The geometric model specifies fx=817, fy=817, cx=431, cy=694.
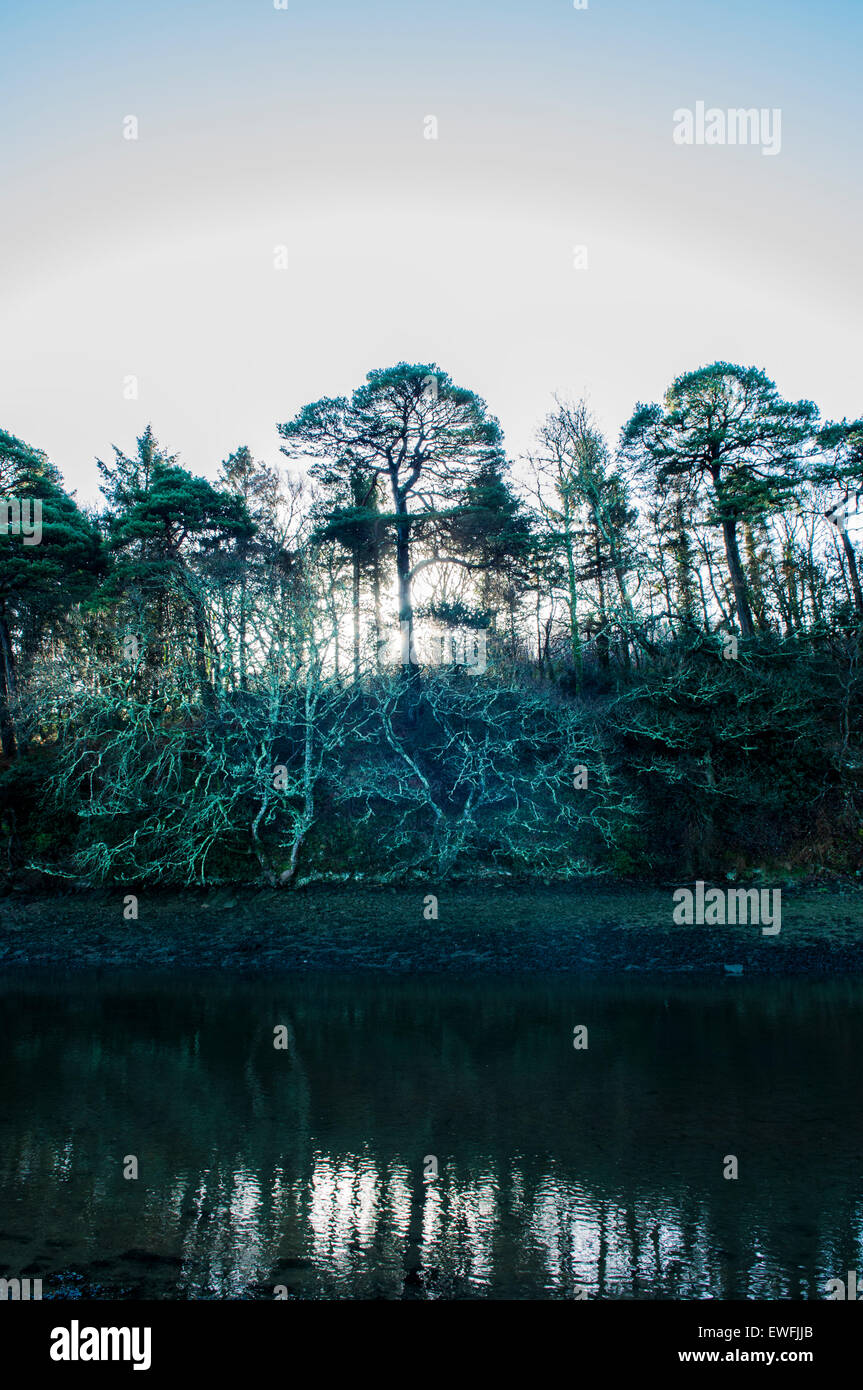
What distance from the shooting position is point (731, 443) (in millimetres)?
25203

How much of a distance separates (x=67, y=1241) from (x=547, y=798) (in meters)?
16.1

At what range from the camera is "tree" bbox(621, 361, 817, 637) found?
24625 millimetres

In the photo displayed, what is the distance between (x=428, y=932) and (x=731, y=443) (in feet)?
58.9

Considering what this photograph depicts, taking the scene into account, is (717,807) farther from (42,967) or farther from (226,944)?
(42,967)

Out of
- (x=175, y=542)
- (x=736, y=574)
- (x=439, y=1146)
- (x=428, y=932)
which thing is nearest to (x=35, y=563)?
(x=175, y=542)

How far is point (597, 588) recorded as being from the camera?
89.1 ft

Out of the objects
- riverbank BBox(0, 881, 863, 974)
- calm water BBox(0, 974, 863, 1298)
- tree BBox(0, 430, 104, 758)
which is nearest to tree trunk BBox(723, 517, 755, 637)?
riverbank BBox(0, 881, 863, 974)

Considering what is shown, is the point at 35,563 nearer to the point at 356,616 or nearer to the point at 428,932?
the point at 356,616

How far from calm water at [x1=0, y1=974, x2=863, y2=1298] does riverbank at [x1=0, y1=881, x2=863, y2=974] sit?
1.95 m

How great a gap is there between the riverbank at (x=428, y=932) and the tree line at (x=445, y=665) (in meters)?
1.09

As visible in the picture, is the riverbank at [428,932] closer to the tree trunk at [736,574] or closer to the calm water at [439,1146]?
the calm water at [439,1146]

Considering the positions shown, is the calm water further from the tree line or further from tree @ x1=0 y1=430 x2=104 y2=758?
tree @ x1=0 y1=430 x2=104 y2=758

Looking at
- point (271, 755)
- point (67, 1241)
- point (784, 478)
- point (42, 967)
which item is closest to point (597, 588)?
point (784, 478)
